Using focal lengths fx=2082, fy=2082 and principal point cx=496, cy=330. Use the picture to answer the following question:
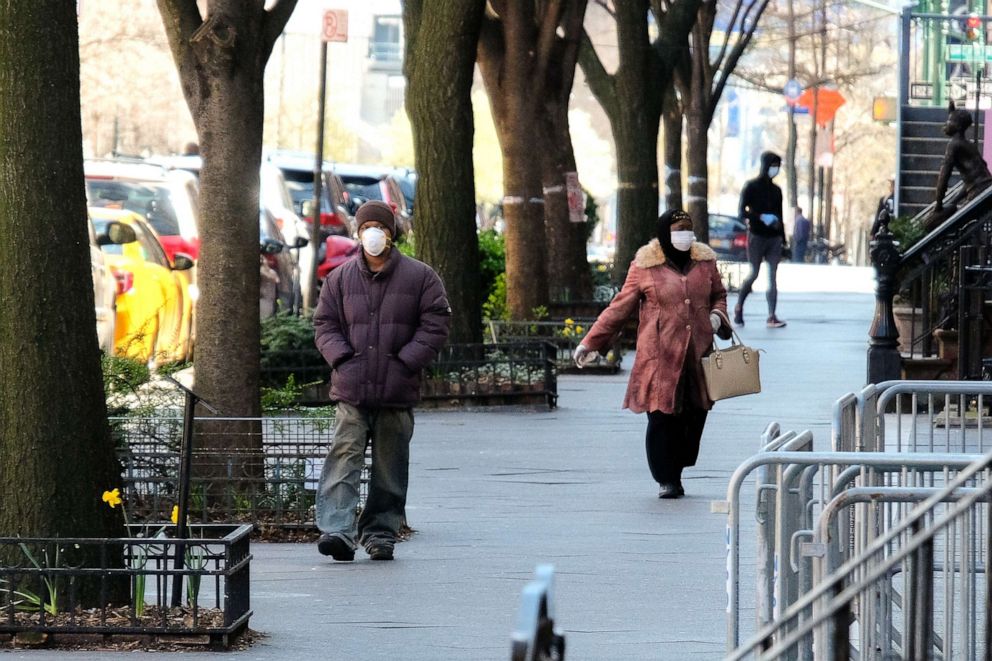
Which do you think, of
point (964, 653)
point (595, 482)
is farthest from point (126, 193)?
point (964, 653)

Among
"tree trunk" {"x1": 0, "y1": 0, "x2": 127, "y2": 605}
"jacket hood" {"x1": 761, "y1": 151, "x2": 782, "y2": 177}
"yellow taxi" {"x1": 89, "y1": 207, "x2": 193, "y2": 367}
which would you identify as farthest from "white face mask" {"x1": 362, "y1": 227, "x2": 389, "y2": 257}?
"jacket hood" {"x1": 761, "y1": 151, "x2": 782, "y2": 177}

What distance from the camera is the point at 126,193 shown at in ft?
74.4

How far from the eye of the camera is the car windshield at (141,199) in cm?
2208

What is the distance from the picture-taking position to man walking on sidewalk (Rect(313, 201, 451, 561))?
9484mm

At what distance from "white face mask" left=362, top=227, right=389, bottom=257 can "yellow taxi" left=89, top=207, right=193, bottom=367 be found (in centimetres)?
833

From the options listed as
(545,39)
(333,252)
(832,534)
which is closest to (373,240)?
(832,534)

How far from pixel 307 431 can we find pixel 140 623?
3.09m

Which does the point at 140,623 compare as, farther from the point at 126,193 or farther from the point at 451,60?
the point at 126,193

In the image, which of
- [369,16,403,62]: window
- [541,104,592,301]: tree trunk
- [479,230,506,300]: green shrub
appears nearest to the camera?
[479,230,506,300]: green shrub

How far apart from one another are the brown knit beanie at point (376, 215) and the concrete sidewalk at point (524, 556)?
1522 millimetres

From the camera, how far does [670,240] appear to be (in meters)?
11.6

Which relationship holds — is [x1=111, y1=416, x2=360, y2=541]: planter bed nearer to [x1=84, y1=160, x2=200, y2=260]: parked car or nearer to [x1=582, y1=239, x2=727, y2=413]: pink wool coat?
[x1=582, y1=239, x2=727, y2=413]: pink wool coat

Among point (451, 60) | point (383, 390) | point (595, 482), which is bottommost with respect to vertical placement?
point (595, 482)

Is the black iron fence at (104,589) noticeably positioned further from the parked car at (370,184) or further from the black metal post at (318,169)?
the parked car at (370,184)
